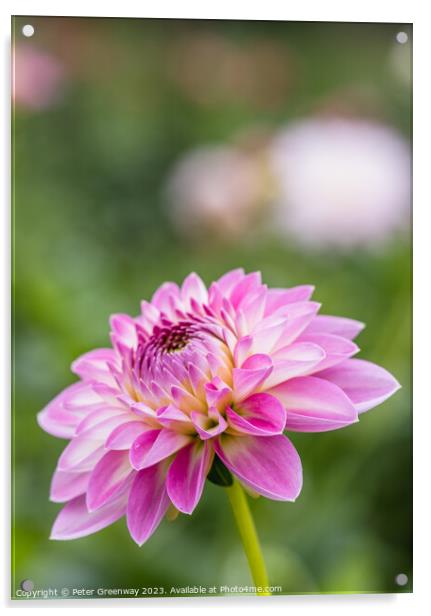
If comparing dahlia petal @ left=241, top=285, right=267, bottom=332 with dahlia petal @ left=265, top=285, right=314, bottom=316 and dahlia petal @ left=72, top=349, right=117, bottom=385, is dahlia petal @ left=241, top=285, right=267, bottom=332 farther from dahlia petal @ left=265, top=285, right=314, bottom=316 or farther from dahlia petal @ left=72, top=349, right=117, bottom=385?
dahlia petal @ left=72, top=349, right=117, bottom=385

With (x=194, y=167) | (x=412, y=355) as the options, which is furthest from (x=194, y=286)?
(x=412, y=355)

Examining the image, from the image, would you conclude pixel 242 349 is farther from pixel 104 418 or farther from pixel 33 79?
pixel 33 79

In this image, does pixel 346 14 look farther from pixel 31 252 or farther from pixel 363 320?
pixel 31 252

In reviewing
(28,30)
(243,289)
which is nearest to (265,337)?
(243,289)

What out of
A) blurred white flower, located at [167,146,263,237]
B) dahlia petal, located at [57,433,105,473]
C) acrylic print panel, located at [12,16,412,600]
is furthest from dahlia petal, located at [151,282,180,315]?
dahlia petal, located at [57,433,105,473]

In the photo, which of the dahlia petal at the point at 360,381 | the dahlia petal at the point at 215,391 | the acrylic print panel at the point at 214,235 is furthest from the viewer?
the acrylic print panel at the point at 214,235

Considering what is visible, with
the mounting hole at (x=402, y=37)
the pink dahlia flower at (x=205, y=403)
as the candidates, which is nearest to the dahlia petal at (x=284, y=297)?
the pink dahlia flower at (x=205, y=403)

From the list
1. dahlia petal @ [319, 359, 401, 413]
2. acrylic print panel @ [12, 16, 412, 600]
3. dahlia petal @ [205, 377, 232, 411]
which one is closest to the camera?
dahlia petal @ [205, 377, 232, 411]

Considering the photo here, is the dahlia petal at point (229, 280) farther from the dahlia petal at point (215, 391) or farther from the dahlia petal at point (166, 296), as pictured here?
the dahlia petal at point (215, 391)
